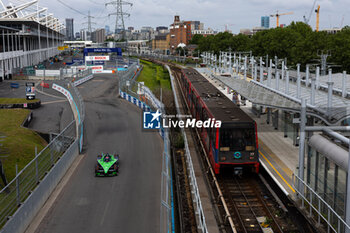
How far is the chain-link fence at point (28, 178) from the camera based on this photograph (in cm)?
1252

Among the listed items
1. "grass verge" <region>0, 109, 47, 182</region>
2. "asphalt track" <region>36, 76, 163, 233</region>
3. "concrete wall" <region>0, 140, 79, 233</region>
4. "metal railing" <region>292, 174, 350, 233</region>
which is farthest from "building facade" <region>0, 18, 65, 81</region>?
"metal railing" <region>292, 174, 350, 233</region>

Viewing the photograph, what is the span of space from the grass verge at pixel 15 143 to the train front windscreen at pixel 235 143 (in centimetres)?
975

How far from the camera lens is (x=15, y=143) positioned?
2195cm

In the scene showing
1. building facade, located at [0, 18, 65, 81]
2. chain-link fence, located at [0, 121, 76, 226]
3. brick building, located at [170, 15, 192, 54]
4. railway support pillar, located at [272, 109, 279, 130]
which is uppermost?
brick building, located at [170, 15, 192, 54]

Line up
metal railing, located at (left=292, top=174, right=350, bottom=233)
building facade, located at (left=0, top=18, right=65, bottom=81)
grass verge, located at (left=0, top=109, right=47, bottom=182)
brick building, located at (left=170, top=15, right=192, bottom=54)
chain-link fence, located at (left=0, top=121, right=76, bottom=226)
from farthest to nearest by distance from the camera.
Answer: brick building, located at (left=170, top=15, right=192, bottom=54), building facade, located at (left=0, top=18, right=65, bottom=81), grass verge, located at (left=0, top=109, right=47, bottom=182), chain-link fence, located at (left=0, top=121, right=76, bottom=226), metal railing, located at (left=292, top=174, right=350, bottom=233)

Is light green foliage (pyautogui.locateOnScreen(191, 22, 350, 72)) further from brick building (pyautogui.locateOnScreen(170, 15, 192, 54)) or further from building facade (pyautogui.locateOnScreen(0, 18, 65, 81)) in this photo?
brick building (pyautogui.locateOnScreen(170, 15, 192, 54))

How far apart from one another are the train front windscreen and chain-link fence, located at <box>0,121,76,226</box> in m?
7.71

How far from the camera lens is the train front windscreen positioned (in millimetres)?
17734

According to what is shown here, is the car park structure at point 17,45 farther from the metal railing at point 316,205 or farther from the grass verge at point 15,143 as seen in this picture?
the metal railing at point 316,205

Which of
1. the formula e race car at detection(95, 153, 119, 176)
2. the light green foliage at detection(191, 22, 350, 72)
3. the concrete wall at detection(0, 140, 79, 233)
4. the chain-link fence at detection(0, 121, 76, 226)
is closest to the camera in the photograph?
the concrete wall at detection(0, 140, 79, 233)

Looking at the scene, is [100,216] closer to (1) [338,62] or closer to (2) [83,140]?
(2) [83,140]

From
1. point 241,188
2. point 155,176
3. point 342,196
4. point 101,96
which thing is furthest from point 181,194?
point 101,96

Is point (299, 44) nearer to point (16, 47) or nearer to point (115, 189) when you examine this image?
point (115, 189)

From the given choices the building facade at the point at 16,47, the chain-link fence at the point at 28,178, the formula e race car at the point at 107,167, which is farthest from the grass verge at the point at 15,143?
the building facade at the point at 16,47
